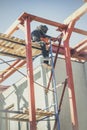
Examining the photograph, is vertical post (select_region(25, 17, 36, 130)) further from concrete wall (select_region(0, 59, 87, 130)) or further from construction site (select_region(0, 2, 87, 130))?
concrete wall (select_region(0, 59, 87, 130))

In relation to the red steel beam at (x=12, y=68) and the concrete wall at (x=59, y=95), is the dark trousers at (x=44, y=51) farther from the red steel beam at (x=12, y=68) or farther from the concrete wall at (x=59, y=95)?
the red steel beam at (x=12, y=68)

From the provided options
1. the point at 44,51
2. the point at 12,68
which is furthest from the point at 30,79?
the point at 12,68

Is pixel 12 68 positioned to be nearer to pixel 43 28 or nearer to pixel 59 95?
pixel 59 95

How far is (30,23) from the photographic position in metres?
12.9

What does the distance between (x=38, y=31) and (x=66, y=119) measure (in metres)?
4.51

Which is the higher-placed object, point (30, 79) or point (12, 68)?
point (12, 68)

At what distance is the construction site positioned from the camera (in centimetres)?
1215

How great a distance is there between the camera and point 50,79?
1398 cm

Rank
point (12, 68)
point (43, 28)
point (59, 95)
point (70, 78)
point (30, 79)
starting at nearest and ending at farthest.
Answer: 1. point (30, 79)
2. point (70, 78)
3. point (43, 28)
4. point (59, 95)
5. point (12, 68)

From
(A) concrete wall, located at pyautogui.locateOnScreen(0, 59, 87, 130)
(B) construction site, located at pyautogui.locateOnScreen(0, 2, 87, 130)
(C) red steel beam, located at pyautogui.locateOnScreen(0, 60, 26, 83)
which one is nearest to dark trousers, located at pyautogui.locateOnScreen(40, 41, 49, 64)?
(B) construction site, located at pyautogui.locateOnScreen(0, 2, 87, 130)

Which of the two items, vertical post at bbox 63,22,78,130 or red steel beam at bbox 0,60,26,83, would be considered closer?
vertical post at bbox 63,22,78,130

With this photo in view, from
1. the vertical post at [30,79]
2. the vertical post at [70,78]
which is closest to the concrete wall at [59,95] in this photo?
the vertical post at [70,78]

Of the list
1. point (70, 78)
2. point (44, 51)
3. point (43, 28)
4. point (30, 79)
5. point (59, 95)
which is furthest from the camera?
point (59, 95)

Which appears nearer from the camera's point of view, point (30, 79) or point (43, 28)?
point (30, 79)
